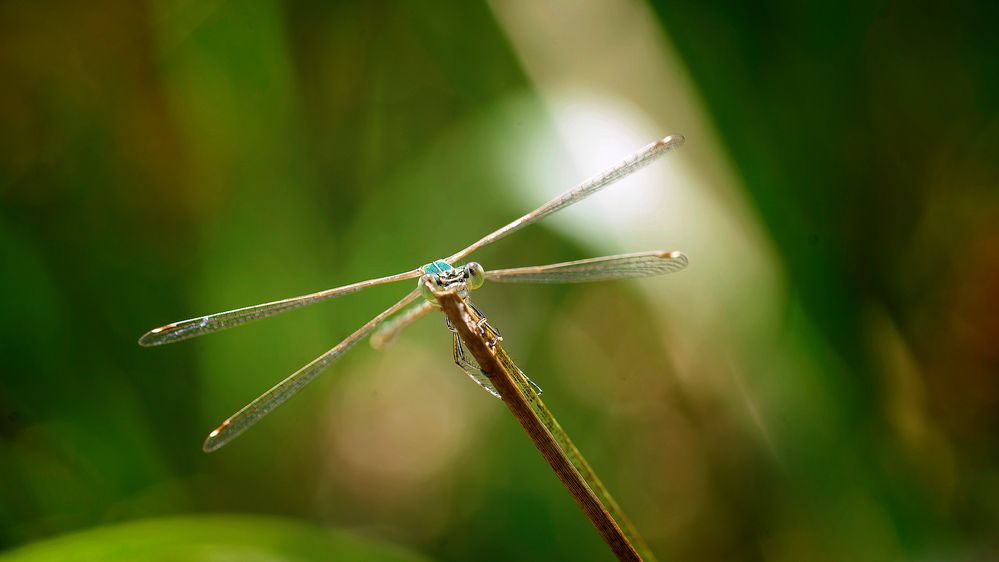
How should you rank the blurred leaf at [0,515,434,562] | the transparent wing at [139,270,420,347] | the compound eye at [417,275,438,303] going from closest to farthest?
A: the compound eye at [417,275,438,303] < the transparent wing at [139,270,420,347] < the blurred leaf at [0,515,434,562]

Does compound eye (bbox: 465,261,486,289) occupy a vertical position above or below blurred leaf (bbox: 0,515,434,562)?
above

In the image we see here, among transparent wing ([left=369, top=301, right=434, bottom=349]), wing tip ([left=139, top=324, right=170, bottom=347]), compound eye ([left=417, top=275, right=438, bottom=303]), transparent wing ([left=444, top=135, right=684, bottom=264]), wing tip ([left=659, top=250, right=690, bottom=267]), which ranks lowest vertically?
wing tip ([left=659, top=250, right=690, bottom=267])

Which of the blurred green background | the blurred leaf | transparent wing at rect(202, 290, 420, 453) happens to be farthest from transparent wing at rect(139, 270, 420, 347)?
the blurred green background

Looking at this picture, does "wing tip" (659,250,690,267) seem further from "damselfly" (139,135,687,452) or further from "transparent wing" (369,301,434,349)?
"transparent wing" (369,301,434,349)

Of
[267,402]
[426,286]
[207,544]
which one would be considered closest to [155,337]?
[267,402]

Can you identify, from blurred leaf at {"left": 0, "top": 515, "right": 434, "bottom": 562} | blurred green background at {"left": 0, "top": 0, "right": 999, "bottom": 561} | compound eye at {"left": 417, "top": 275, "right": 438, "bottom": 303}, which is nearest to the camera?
→ compound eye at {"left": 417, "top": 275, "right": 438, "bottom": 303}

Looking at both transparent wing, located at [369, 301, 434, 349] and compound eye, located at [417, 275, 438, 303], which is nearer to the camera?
compound eye, located at [417, 275, 438, 303]

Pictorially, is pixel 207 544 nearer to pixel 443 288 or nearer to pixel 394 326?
pixel 394 326

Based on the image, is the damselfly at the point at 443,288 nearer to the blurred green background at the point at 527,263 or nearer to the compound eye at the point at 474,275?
the compound eye at the point at 474,275
